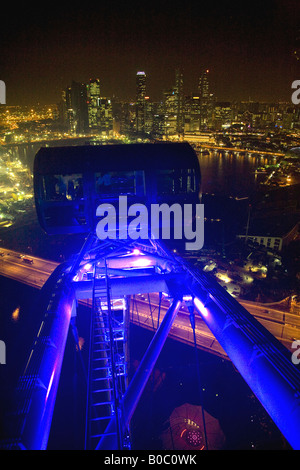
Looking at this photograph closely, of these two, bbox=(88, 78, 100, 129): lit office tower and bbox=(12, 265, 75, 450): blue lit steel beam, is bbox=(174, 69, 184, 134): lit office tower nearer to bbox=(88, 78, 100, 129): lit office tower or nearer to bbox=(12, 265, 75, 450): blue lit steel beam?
bbox=(88, 78, 100, 129): lit office tower

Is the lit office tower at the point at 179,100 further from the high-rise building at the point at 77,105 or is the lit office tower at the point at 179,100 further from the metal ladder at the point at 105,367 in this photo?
the metal ladder at the point at 105,367

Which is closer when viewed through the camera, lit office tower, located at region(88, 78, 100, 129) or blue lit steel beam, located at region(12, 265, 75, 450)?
blue lit steel beam, located at region(12, 265, 75, 450)

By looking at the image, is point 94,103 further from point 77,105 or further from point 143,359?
point 143,359

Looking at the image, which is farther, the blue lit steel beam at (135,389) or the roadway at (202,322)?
the roadway at (202,322)

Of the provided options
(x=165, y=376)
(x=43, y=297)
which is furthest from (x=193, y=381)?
(x=43, y=297)

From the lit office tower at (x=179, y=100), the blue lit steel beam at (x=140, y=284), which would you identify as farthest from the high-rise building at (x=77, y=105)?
the blue lit steel beam at (x=140, y=284)
